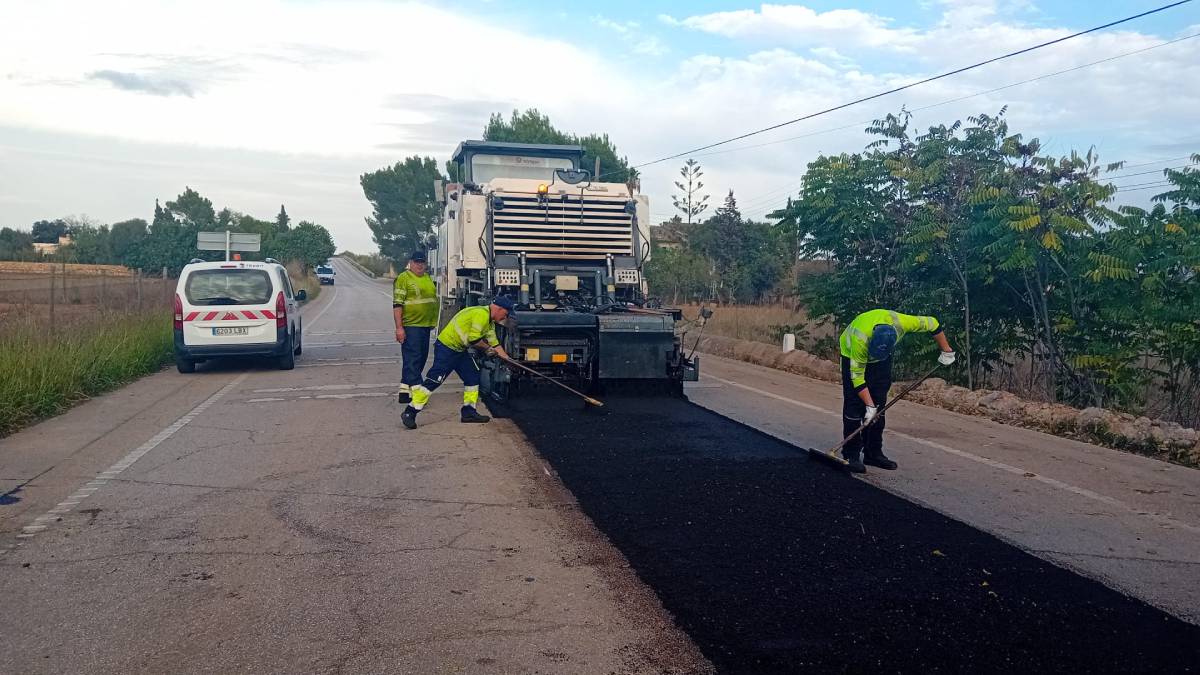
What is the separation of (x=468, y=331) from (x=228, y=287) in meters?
6.49

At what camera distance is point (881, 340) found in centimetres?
813

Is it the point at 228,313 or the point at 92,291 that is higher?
the point at 92,291

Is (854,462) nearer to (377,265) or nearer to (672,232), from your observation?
(672,232)

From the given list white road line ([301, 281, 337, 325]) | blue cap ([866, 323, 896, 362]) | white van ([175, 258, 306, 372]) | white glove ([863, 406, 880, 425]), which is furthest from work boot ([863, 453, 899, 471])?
white road line ([301, 281, 337, 325])

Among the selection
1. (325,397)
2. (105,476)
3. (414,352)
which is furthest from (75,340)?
(105,476)

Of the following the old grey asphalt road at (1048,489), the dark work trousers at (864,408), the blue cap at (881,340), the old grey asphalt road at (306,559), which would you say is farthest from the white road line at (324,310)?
the blue cap at (881,340)

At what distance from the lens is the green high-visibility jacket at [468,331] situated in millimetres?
10203

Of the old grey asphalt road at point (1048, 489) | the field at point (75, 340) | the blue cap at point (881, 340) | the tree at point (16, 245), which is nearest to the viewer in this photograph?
the old grey asphalt road at point (1048, 489)

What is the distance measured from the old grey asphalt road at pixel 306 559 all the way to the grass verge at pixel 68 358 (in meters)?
0.93

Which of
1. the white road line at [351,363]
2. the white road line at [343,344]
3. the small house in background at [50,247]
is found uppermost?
the small house in background at [50,247]

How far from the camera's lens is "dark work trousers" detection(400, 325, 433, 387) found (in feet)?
36.2

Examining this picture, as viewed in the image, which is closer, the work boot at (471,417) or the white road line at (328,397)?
the work boot at (471,417)

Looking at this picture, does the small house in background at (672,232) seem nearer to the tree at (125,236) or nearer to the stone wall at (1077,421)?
the tree at (125,236)

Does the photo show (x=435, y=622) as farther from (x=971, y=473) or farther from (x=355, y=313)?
(x=355, y=313)
